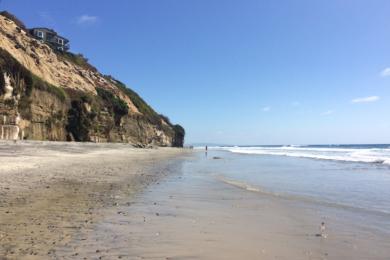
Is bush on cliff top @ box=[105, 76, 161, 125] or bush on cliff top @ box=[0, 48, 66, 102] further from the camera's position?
bush on cliff top @ box=[105, 76, 161, 125]

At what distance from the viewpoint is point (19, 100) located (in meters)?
33.5

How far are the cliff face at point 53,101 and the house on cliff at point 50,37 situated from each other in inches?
308

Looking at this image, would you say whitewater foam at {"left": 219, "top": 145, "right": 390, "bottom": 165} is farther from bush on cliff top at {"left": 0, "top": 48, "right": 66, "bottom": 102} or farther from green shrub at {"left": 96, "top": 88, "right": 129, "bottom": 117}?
bush on cliff top at {"left": 0, "top": 48, "right": 66, "bottom": 102}

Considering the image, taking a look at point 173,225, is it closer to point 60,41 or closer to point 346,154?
point 346,154

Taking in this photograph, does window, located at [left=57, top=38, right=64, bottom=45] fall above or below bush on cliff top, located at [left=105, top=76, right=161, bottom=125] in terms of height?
above

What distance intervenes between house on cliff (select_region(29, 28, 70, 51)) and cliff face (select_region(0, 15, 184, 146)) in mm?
7822

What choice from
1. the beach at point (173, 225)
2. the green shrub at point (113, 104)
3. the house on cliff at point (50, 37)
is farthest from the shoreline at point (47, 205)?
the house on cliff at point (50, 37)

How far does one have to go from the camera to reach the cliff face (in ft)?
107

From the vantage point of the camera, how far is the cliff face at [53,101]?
32.8m

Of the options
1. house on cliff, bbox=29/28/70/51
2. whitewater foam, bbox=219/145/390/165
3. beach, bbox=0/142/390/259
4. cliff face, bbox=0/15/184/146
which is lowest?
beach, bbox=0/142/390/259

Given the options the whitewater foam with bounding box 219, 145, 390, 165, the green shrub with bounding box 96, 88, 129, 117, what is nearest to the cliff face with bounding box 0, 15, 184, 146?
the green shrub with bounding box 96, 88, 129, 117

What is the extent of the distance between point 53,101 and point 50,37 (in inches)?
1504

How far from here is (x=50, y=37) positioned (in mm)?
72938

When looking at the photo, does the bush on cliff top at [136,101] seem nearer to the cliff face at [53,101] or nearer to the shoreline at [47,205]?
the cliff face at [53,101]
